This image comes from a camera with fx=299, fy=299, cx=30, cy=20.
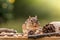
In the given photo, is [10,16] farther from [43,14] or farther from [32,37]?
[32,37]

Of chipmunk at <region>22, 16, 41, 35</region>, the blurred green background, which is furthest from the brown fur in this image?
the blurred green background

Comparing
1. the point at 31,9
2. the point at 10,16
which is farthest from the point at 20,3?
the point at 10,16

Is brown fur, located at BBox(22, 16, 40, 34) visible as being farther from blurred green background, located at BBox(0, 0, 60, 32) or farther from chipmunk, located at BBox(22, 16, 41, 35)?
blurred green background, located at BBox(0, 0, 60, 32)

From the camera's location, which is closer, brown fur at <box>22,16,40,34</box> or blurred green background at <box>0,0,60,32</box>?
brown fur at <box>22,16,40,34</box>

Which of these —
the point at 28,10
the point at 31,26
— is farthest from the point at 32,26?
the point at 28,10

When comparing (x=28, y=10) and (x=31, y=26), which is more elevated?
(x=28, y=10)

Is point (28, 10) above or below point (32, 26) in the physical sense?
above

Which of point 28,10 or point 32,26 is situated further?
point 28,10

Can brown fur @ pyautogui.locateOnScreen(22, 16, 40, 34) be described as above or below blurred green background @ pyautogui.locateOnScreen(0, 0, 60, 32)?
below

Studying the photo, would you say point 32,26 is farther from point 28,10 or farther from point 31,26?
point 28,10
